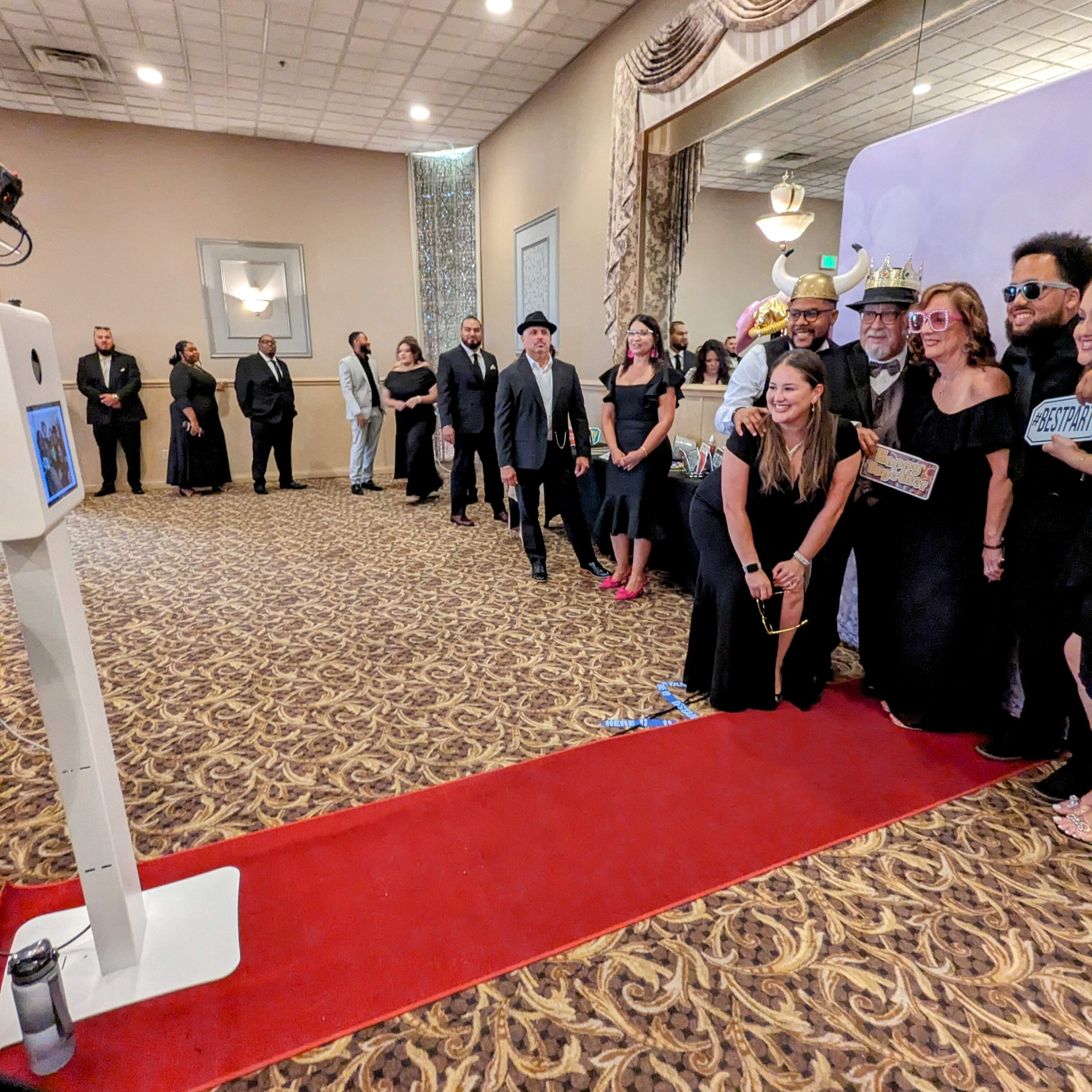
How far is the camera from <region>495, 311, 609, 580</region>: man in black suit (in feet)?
13.0

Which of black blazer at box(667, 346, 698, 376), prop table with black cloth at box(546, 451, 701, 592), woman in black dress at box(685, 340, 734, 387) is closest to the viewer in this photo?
prop table with black cloth at box(546, 451, 701, 592)

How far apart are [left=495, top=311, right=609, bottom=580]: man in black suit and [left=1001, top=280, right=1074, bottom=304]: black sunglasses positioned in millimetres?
2203

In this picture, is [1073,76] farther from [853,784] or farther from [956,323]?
[853,784]

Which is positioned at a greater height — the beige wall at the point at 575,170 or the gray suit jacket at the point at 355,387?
the beige wall at the point at 575,170

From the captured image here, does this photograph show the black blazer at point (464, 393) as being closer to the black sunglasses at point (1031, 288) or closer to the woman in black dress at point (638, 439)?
the woman in black dress at point (638, 439)

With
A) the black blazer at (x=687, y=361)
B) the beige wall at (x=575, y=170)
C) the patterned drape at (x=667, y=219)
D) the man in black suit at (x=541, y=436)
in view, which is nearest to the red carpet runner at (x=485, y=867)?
the man in black suit at (x=541, y=436)

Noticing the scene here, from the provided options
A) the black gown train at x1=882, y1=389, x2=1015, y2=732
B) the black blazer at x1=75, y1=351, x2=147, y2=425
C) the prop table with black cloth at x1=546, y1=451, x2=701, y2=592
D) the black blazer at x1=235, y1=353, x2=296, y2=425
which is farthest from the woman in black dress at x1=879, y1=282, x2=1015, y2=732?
the black blazer at x1=75, y1=351, x2=147, y2=425

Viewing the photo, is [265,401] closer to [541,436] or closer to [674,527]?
[541,436]

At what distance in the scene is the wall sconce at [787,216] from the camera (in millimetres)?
4852

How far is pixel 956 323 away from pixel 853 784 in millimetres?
1520

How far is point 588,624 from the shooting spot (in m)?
3.48

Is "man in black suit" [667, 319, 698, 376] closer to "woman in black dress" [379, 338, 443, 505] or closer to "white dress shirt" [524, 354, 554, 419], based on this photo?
"white dress shirt" [524, 354, 554, 419]

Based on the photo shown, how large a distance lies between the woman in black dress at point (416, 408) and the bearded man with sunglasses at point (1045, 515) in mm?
4888

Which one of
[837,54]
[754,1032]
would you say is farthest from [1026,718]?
[837,54]
